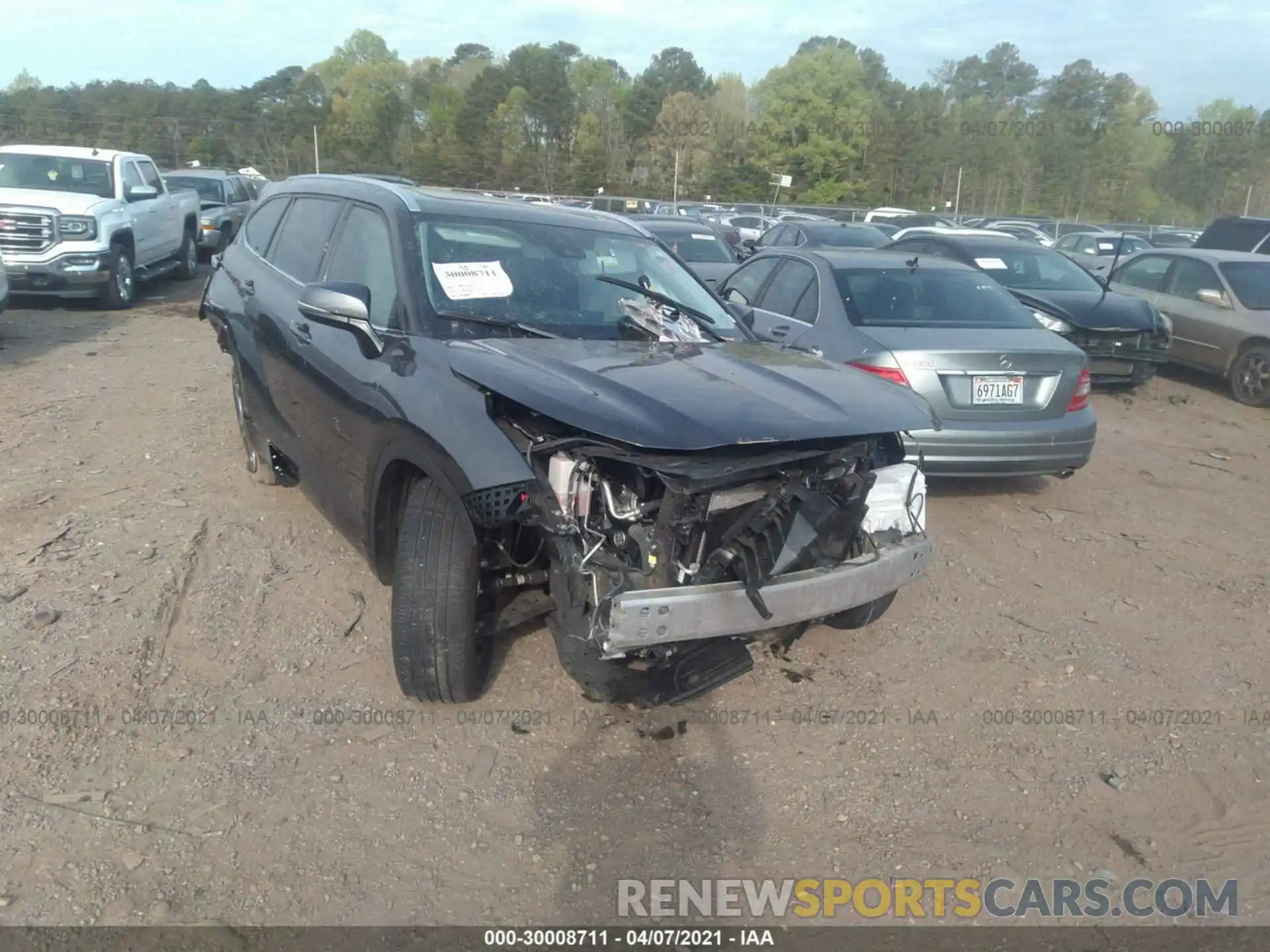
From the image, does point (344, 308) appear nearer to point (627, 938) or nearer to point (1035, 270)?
point (627, 938)

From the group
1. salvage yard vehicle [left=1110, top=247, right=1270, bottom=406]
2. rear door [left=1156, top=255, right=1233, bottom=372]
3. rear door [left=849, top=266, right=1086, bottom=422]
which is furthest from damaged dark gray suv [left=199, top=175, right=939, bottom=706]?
rear door [left=1156, top=255, right=1233, bottom=372]

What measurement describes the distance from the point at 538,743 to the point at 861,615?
1.57 metres

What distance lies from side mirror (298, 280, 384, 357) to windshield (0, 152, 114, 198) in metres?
11.2

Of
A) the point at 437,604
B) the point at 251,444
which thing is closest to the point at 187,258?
the point at 251,444

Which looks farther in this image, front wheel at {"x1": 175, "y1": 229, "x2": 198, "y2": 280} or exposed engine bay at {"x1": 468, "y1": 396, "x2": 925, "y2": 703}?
front wheel at {"x1": 175, "y1": 229, "x2": 198, "y2": 280}

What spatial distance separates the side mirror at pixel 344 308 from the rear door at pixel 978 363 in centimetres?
330

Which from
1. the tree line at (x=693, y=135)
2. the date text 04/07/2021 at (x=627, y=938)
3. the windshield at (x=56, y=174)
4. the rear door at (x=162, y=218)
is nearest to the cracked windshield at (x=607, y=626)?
the date text 04/07/2021 at (x=627, y=938)

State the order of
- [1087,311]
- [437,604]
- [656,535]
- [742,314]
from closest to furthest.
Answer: [656,535], [437,604], [742,314], [1087,311]

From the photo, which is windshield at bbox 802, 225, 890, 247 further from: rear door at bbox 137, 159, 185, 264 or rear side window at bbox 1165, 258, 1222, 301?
rear door at bbox 137, 159, 185, 264

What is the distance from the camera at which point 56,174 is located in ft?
44.8

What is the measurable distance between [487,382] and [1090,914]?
98.2 inches

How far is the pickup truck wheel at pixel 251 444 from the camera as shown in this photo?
6.10 metres

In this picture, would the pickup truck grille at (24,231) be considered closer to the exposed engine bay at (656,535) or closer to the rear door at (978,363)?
the rear door at (978,363)

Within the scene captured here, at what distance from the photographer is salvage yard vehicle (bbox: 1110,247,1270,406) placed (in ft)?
35.6
